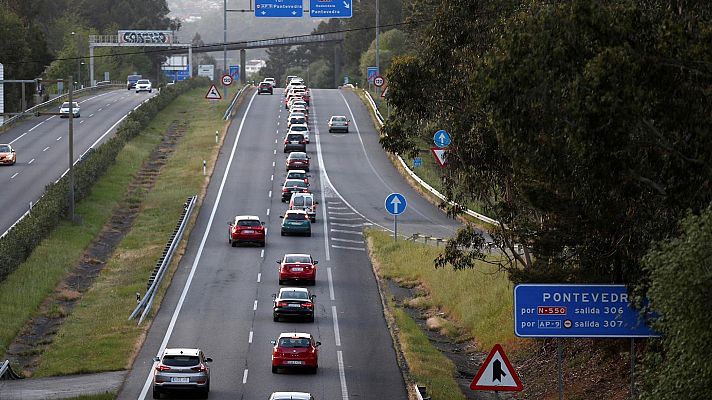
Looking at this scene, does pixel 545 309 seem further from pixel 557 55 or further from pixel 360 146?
pixel 360 146

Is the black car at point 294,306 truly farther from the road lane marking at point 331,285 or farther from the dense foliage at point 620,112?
the dense foliage at point 620,112

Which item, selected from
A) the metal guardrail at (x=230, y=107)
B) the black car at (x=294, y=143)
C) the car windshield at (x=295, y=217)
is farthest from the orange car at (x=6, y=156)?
the car windshield at (x=295, y=217)

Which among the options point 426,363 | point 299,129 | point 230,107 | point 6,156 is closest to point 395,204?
point 426,363

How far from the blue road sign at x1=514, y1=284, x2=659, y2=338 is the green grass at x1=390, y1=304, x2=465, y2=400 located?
10.7 metres

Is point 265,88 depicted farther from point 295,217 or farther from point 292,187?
point 295,217

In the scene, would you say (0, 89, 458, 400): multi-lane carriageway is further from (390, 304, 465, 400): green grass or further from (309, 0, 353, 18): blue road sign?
(309, 0, 353, 18): blue road sign

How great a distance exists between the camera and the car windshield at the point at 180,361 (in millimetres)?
30234

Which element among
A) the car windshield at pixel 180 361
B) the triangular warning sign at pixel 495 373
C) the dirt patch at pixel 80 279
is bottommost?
the dirt patch at pixel 80 279

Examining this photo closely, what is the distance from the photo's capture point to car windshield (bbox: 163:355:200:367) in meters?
30.2

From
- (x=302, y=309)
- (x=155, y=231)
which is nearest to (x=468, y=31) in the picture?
(x=302, y=309)

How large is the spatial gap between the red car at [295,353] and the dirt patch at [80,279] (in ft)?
24.2

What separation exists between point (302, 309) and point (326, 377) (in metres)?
7.59

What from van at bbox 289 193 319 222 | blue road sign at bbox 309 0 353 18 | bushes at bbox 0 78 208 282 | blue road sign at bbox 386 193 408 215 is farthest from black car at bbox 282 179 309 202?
blue road sign at bbox 309 0 353 18

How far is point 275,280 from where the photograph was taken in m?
48.8
